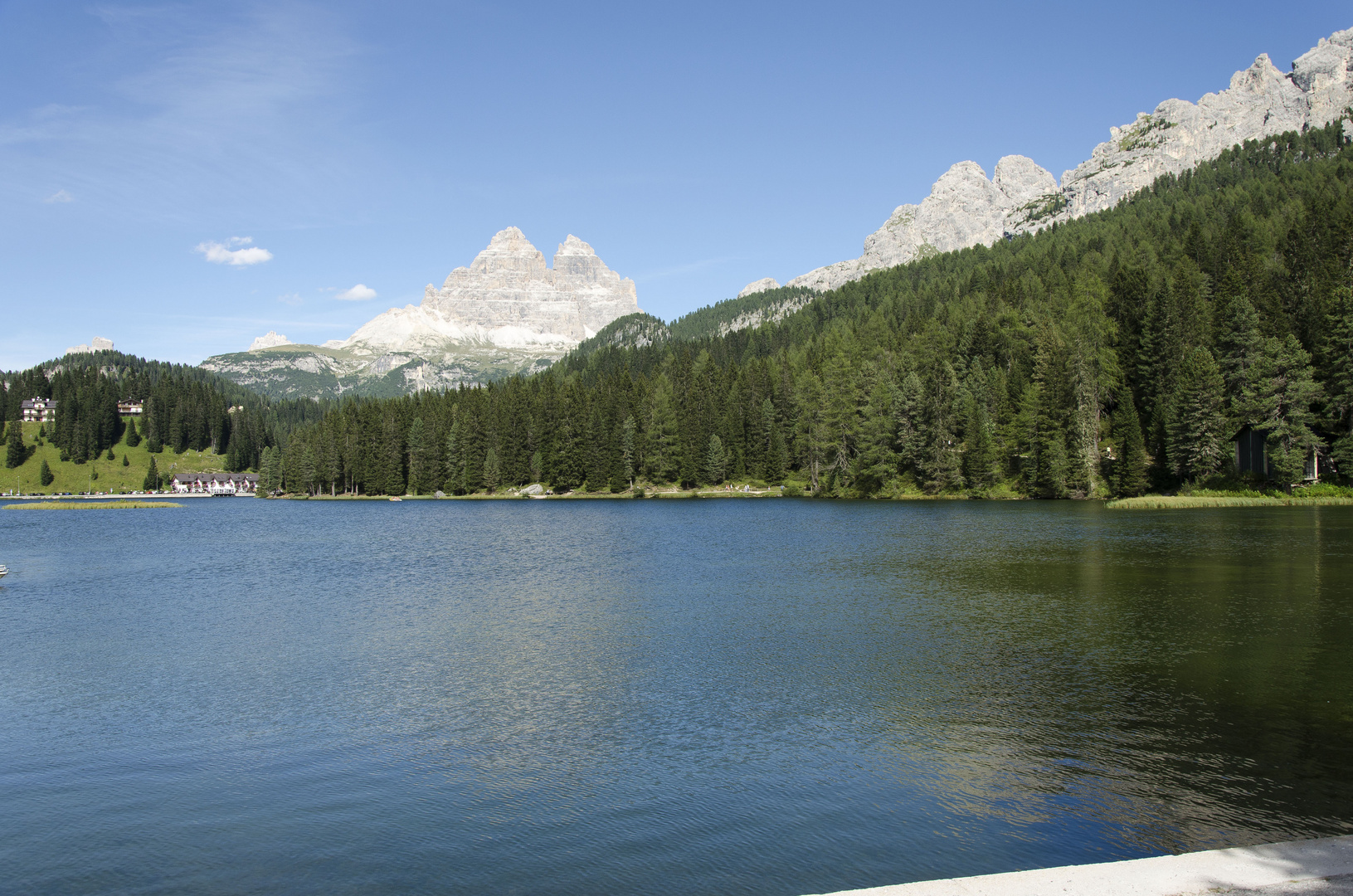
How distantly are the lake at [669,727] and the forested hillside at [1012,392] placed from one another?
55.3 metres

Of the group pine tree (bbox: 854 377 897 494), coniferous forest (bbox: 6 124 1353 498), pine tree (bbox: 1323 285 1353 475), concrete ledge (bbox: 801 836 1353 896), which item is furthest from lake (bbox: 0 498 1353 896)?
pine tree (bbox: 854 377 897 494)

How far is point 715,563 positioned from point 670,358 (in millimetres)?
142538

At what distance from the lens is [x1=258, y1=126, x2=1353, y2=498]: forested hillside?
299ft

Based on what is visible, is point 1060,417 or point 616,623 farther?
point 1060,417

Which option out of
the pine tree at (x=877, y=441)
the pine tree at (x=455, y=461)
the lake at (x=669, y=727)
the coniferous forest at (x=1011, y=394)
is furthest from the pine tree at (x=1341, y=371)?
the pine tree at (x=455, y=461)

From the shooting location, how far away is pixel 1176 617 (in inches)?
1228

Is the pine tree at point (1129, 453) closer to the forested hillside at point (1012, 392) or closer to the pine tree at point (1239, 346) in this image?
the forested hillside at point (1012, 392)

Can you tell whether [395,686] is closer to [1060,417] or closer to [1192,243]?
[1060,417]

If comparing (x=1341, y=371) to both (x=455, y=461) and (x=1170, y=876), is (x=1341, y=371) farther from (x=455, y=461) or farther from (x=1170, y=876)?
(x=455, y=461)

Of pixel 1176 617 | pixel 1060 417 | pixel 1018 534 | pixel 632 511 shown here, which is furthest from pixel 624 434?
pixel 1176 617

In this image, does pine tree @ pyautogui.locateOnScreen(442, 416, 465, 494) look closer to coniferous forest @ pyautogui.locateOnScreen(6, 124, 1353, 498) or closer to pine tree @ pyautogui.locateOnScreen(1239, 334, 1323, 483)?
coniferous forest @ pyautogui.locateOnScreen(6, 124, 1353, 498)

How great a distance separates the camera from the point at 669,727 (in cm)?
1967

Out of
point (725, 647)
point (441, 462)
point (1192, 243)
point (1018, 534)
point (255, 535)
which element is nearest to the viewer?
point (725, 647)

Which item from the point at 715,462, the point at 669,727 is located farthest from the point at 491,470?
the point at 669,727
